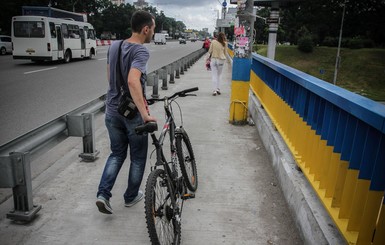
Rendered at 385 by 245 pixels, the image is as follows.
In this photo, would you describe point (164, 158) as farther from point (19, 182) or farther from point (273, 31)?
point (273, 31)

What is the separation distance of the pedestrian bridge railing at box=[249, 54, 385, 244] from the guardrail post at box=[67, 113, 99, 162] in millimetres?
2698

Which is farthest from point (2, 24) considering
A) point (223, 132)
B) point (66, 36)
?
point (223, 132)

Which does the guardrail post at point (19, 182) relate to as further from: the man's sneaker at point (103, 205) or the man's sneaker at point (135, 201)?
the man's sneaker at point (135, 201)

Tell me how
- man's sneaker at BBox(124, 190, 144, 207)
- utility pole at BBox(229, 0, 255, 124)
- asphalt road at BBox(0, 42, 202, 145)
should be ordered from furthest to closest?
asphalt road at BBox(0, 42, 202, 145)
utility pole at BBox(229, 0, 255, 124)
man's sneaker at BBox(124, 190, 144, 207)

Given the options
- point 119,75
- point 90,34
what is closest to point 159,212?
point 119,75

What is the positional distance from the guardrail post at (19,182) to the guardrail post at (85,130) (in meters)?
1.23

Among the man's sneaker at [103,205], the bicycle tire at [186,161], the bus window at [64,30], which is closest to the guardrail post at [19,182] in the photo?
the man's sneaker at [103,205]

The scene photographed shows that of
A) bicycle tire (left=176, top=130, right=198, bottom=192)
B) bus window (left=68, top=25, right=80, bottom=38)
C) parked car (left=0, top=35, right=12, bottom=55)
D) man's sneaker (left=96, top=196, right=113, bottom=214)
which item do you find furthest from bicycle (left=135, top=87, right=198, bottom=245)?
parked car (left=0, top=35, right=12, bottom=55)

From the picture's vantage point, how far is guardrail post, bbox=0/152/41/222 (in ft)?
10.3

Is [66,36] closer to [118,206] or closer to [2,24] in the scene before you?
[118,206]

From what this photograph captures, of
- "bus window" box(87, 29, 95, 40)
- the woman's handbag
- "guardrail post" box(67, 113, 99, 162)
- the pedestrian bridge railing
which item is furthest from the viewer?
"bus window" box(87, 29, 95, 40)

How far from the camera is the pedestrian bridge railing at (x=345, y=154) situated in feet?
7.26

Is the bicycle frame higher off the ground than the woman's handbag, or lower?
lower

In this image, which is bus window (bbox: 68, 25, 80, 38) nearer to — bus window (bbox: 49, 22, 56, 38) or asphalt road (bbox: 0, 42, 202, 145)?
bus window (bbox: 49, 22, 56, 38)
